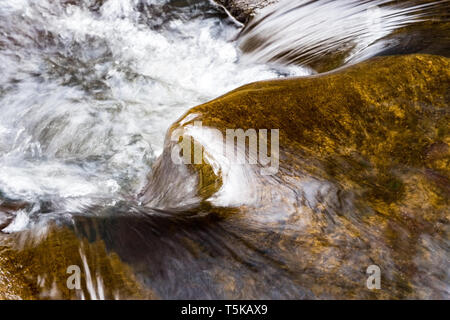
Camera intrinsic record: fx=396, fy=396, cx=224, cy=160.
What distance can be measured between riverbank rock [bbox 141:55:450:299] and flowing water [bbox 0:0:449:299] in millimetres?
40

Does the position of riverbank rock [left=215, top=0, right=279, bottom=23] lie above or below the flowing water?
above

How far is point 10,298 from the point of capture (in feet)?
7.22

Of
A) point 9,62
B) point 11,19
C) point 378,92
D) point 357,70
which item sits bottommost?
point 378,92

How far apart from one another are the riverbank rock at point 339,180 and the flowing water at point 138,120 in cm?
4

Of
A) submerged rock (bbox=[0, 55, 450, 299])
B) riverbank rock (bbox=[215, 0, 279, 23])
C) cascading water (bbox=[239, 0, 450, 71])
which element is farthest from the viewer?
riverbank rock (bbox=[215, 0, 279, 23])

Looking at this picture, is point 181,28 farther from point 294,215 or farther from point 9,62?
point 294,215

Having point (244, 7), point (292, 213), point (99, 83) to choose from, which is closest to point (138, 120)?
point (99, 83)

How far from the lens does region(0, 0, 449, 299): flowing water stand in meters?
2.45

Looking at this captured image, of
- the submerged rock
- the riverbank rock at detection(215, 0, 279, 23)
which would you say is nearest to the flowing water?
the submerged rock

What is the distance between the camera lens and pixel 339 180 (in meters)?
2.93

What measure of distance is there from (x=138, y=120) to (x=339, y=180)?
3.12 meters

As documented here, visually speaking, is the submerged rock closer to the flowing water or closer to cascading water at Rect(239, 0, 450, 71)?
the flowing water

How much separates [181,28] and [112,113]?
2.15m
